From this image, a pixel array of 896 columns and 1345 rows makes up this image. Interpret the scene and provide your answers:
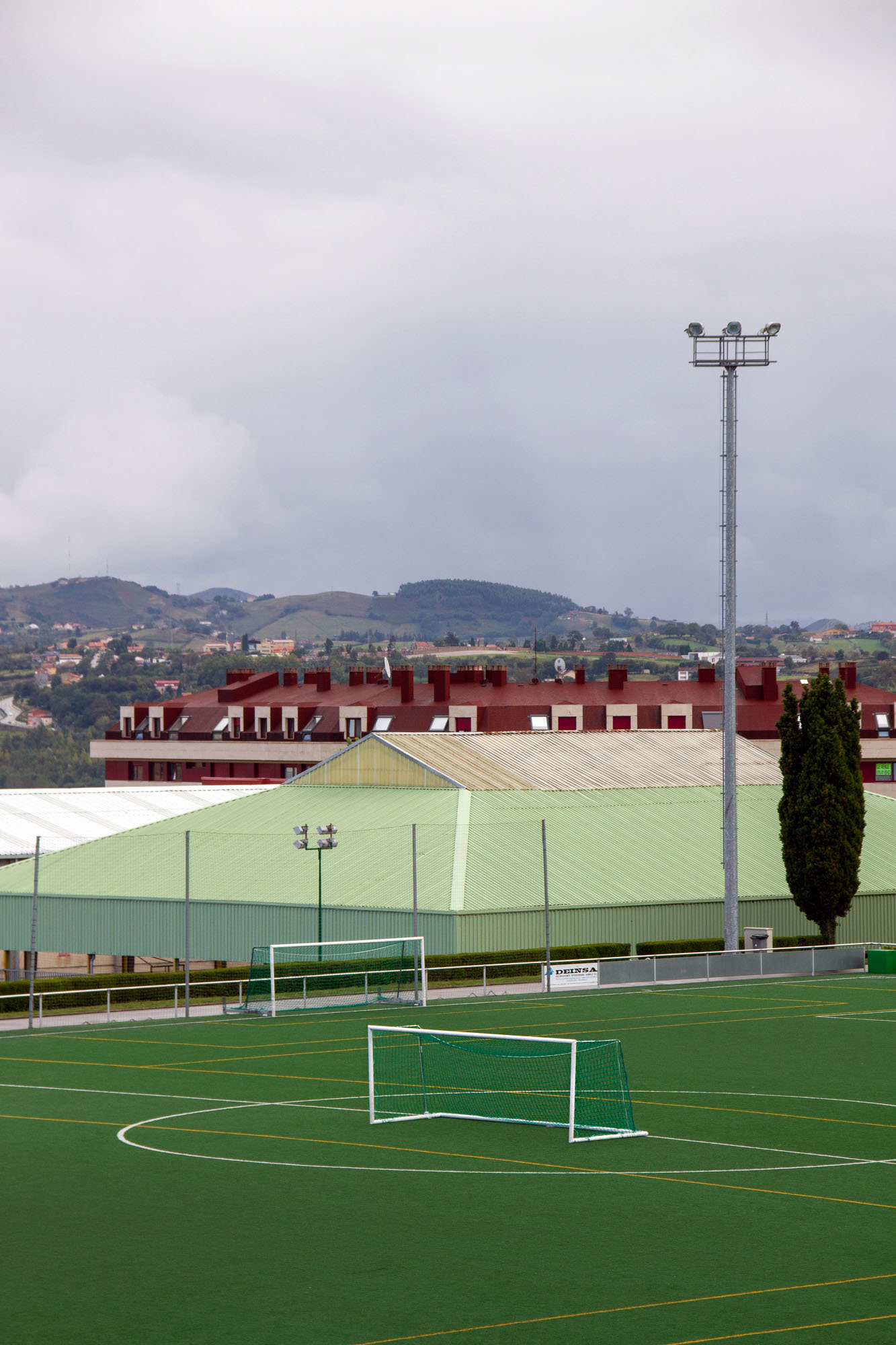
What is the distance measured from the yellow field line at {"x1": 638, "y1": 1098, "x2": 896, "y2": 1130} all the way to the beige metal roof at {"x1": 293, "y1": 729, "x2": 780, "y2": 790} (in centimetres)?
3793

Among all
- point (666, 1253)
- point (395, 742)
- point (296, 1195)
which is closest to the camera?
point (666, 1253)

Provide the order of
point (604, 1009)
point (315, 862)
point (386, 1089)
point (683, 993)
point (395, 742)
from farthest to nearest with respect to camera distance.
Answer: point (395, 742)
point (315, 862)
point (683, 993)
point (604, 1009)
point (386, 1089)

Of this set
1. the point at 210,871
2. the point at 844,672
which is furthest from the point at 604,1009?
the point at 844,672

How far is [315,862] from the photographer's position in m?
59.0

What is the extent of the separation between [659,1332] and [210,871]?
47.1 metres

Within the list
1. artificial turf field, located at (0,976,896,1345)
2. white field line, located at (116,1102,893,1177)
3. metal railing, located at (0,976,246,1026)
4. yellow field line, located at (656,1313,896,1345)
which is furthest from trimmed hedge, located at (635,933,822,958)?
yellow field line, located at (656,1313,896,1345)

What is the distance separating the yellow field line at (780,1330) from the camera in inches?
548

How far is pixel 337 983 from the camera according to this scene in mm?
45531

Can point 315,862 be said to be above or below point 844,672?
below

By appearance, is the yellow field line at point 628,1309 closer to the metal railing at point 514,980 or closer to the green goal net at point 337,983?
the green goal net at point 337,983

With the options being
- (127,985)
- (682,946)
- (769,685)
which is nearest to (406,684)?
(769,685)

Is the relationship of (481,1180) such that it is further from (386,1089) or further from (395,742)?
(395,742)

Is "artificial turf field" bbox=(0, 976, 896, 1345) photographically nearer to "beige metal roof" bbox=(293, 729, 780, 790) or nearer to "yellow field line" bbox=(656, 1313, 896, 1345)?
"yellow field line" bbox=(656, 1313, 896, 1345)

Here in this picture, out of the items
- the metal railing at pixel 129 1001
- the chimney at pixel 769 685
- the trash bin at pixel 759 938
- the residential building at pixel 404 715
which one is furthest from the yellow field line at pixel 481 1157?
the chimney at pixel 769 685
